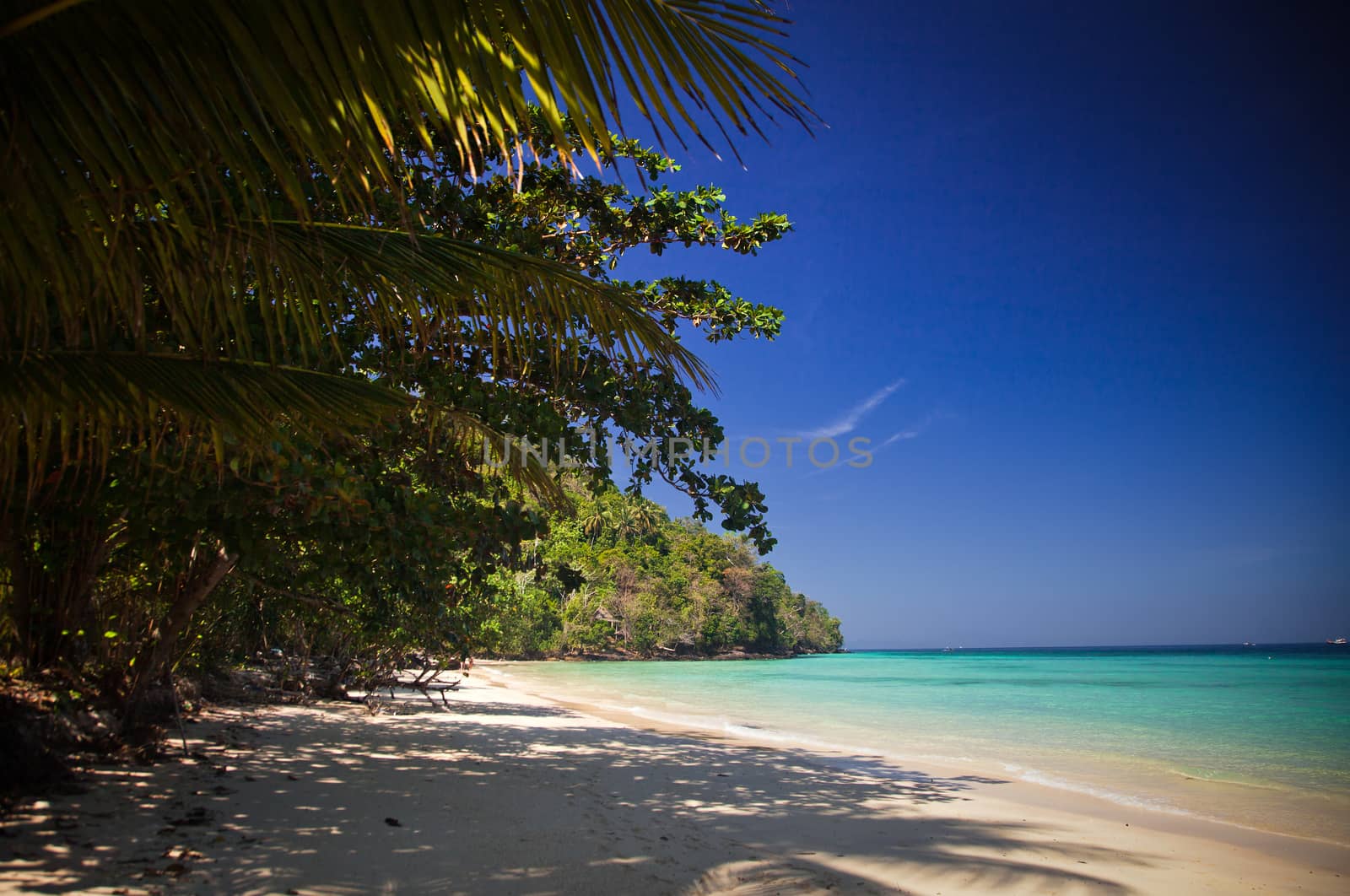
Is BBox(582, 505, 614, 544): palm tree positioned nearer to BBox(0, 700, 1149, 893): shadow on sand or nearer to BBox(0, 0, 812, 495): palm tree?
BBox(0, 700, 1149, 893): shadow on sand

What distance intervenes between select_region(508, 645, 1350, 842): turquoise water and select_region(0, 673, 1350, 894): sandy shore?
1725 mm

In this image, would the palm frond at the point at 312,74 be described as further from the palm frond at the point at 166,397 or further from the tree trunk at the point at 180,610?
the tree trunk at the point at 180,610

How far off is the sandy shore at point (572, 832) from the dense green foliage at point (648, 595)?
91.3ft

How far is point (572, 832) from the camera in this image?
4215mm

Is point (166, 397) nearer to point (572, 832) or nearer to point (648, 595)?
point (572, 832)

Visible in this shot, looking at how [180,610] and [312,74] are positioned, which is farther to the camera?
[180,610]

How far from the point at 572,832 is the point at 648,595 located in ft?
131

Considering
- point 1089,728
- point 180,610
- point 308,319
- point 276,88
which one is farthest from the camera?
point 1089,728

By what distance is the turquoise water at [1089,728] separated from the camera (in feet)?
25.5

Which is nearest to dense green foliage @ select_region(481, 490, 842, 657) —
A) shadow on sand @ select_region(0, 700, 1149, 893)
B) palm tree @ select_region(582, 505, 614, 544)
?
palm tree @ select_region(582, 505, 614, 544)

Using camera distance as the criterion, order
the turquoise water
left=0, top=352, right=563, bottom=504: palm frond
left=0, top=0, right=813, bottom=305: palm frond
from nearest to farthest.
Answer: left=0, top=0, right=813, bottom=305: palm frond < left=0, top=352, right=563, bottom=504: palm frond < the turquoise water

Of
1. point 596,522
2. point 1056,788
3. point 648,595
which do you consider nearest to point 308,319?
point 1056,788

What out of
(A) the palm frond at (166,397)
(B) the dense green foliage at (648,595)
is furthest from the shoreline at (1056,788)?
(B) the dense green foliage at (648,595)

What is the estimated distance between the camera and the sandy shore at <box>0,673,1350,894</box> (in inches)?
130
